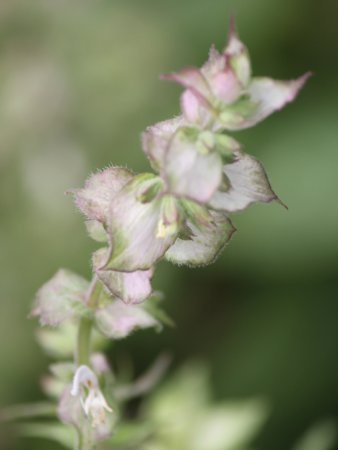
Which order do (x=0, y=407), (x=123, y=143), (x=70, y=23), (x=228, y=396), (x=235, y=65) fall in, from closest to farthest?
(x=235, y=65)
(x=0, y=407)
(x=228, y=396)
(x=123, y=143)
(x=70, y=23)

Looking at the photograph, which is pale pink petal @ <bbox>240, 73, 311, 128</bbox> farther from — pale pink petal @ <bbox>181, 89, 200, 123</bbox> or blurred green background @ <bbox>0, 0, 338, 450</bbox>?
blurred green background @ <bbox>0, 0, 338, 450</bbox>

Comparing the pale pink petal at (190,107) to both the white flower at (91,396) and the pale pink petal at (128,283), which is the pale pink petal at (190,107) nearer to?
the pale pink petal at (128,283)

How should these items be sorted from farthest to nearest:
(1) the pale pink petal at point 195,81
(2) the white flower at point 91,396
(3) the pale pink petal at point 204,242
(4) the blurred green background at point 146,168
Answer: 1. (4) the blurred green background at point 146,168
2. (2) the white flower at point 91,396
3. (3) the pale pink petal at point 204,242
4. (1) the pale pink petal at point 195,81

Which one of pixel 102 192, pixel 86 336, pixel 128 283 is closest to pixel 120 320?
pixel 86 336

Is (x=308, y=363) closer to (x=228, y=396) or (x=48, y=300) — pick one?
(x=228, y=396)

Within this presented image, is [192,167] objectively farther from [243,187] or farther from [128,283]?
[128,283]

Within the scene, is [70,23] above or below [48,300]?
above

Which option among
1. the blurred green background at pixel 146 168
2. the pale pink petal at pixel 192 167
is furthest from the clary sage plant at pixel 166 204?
the blurred green background at pixel 146 168

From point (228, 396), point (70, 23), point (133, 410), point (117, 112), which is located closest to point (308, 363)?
point (228, 396)

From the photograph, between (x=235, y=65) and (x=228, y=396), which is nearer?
(x=235, y=65)
